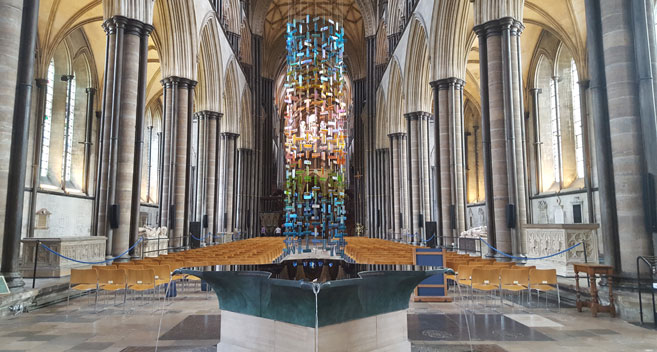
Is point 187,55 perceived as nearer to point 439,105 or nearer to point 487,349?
point 439,105

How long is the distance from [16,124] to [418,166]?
17.5m

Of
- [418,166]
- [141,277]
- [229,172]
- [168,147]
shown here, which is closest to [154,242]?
[168,147]

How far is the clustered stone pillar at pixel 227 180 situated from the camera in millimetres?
25750

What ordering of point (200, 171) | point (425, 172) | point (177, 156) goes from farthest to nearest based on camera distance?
point (200, 171), point (425, 172), point (177, 156)

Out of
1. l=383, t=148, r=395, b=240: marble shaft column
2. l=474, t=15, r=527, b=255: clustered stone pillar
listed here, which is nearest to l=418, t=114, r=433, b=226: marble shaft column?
l=383, t=148, r=395, b=240: marble shaft column

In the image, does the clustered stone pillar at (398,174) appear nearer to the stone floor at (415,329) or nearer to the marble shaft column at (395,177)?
the marble shaft column at (395,177)

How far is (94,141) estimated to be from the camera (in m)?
22.4

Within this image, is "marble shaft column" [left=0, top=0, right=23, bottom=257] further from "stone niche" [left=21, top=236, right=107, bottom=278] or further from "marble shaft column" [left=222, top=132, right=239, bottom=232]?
"marble shaft column" [left=222, top=132, right=239, bottom=232]

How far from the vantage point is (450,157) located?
16.3m

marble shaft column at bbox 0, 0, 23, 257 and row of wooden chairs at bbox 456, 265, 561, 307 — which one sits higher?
marble shaft column at bbox 0, 0, 23, 257

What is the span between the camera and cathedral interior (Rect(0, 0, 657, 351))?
19.1 ft

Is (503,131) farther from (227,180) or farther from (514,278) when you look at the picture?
(227,180)

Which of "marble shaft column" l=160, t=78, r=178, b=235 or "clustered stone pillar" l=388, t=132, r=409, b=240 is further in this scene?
"clustered stone pillar" l=388, t=132, r=409, b=240

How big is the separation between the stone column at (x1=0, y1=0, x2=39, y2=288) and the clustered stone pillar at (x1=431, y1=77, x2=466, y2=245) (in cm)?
1306
